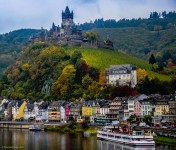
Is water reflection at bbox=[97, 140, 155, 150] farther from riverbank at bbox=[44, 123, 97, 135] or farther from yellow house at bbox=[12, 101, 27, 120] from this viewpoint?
yellow house at bbox=[12, 101, 27, 120]

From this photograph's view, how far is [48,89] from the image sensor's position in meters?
131

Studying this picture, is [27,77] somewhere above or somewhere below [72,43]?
below

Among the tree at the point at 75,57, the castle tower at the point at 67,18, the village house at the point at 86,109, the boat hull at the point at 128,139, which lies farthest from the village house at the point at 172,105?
the castle tower at the point at 67,18

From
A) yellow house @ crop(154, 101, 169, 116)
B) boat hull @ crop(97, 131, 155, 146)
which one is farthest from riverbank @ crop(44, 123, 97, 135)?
yellow house @ crop(154, 101, 169, 116)

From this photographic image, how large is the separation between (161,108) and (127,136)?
2784 centimetres

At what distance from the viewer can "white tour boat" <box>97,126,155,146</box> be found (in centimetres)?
6294

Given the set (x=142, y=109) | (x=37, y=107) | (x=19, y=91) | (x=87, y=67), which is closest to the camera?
(x=142, y=109)

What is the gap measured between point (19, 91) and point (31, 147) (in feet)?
230

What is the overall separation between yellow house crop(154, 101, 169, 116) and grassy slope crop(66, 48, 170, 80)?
30.3 m

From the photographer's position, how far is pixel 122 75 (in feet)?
396

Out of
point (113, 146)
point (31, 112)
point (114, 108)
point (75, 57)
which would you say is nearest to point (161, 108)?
A: point (114, 108)

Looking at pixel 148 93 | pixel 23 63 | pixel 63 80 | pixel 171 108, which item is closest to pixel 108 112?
pixel 148 93

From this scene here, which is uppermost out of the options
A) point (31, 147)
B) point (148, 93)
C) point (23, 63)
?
point (23, 63)

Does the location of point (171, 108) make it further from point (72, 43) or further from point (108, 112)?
point (72, 43)
